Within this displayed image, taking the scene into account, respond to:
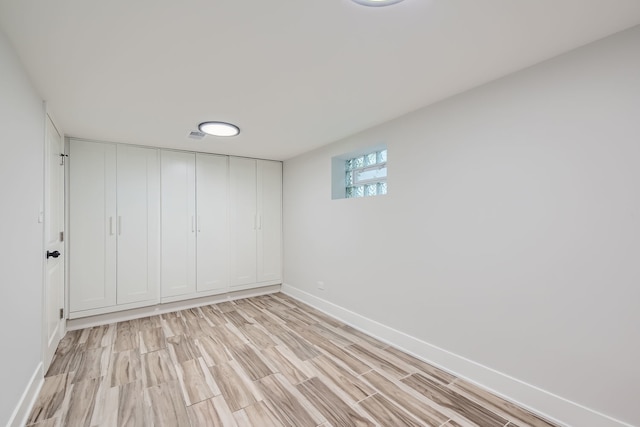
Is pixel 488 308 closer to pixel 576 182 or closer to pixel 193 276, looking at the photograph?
pixel 576 182

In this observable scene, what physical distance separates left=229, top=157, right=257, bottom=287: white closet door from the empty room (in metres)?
0.98

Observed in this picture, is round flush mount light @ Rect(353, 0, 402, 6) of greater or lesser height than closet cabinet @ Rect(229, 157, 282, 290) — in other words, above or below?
above

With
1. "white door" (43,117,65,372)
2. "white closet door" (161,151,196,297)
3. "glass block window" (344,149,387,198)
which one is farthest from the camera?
"white closet door" (161,151,196,297)

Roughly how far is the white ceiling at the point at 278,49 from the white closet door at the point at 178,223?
1.31m

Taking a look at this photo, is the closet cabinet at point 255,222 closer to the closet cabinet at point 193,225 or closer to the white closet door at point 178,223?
the closet cabinet at point 193,225

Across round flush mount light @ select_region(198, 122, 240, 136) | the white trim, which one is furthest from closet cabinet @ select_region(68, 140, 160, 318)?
round flush mount light @ select_region(198, 122, 240, 136)

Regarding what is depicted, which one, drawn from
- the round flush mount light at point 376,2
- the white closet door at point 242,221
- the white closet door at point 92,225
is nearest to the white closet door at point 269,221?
the white closet door at point 242,221

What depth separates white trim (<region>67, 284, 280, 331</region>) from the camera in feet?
10.8

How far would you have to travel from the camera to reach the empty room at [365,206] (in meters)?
1.46

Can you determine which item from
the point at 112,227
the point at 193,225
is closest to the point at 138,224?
the point at 112,227

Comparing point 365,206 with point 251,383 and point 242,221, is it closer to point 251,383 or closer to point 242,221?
point 251,383

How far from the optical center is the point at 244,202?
4.40 m

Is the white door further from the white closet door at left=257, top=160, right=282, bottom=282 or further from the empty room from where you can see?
the white closet door at left=257, top=160, right=282, bottom=282

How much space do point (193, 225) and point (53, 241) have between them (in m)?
1.53
